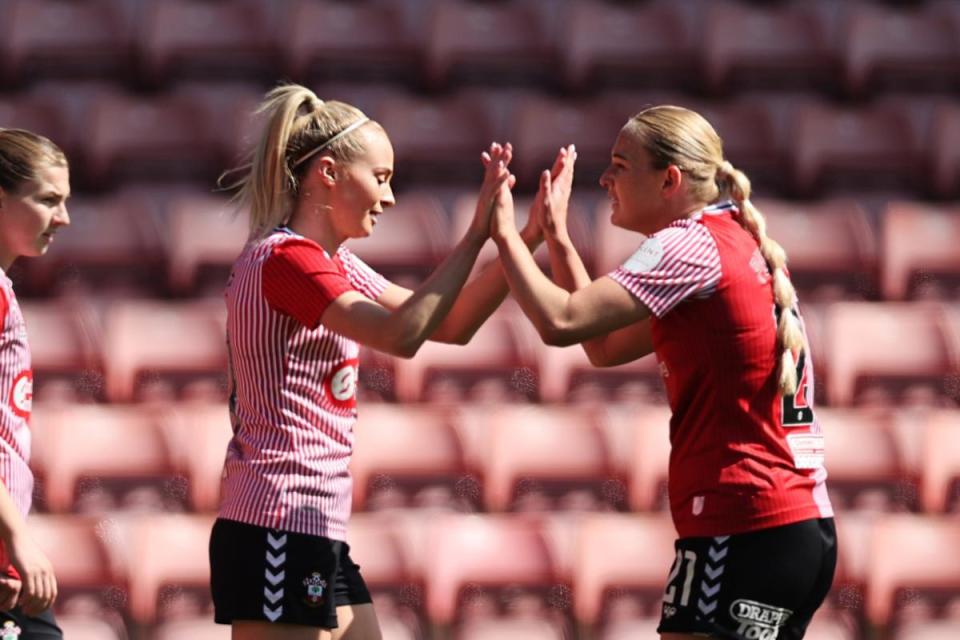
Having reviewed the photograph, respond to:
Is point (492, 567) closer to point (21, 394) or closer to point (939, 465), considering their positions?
point (939, 465)

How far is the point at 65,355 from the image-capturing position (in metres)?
4.25

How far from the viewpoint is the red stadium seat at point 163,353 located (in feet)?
13.9

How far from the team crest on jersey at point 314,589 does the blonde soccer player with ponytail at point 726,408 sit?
1.68 ft

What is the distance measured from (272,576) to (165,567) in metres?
1.56

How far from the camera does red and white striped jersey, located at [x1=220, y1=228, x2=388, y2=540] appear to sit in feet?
7.30

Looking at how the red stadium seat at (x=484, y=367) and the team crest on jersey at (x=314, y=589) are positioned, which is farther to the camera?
the red stadium seat at (x=484, y=367)

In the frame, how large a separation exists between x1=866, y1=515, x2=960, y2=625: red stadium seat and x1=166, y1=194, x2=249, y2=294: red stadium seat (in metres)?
2.09

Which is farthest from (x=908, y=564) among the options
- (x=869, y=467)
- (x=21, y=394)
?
(x=21, y=394)

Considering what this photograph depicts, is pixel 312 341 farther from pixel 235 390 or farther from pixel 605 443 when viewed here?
pixel 605 443

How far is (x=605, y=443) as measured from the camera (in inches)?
156

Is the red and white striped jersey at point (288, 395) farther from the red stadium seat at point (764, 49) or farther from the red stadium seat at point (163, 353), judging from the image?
the red stadium seat at point (764, 49)

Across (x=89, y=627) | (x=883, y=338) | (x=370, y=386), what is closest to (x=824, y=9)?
(x=883, y=338)

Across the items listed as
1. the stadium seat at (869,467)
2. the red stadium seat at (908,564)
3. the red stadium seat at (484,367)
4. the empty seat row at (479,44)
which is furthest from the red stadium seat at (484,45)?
the red stadium seat at (908,564)

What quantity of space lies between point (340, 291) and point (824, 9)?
3.66 meters
